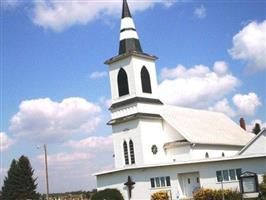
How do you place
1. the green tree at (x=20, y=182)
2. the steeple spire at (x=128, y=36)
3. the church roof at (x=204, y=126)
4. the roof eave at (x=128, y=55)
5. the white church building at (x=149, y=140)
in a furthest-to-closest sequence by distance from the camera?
the green tree at (x=20, y=182), the steeple spire at (x=128, y=36), the roof eave at (x=128, y=55), the church roof at (x=204, y=126), the white church building at (x=149, y=140)

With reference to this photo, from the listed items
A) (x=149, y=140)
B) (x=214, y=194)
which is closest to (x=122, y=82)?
(x=149, y=140)

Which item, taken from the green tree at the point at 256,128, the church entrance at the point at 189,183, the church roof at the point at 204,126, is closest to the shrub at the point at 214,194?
the church entrance at the point at 189,183

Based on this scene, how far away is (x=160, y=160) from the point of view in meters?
49.6

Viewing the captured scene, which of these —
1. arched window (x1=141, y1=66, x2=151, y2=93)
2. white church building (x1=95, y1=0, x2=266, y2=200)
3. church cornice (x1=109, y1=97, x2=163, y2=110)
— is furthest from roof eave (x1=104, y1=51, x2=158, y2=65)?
church cornice (x1=109, y1=97, x2=163, y2=110)

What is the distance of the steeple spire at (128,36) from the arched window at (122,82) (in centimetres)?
230

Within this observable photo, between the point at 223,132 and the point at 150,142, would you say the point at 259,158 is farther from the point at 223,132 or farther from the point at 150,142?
the point at 223,132

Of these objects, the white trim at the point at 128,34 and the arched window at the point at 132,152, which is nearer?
the arched window at the point at 132,152

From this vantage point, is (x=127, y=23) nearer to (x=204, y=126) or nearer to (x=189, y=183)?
(x=204, y=126)

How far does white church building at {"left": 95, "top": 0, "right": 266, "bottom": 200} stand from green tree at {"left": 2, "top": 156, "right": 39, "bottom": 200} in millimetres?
28992

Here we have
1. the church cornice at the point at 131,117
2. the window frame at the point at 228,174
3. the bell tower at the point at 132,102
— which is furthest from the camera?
the bell tower at the point at 132,102

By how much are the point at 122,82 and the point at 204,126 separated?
12103mm

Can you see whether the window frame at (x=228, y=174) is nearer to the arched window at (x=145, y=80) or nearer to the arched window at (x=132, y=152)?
the arched window at (x=132, y=152)

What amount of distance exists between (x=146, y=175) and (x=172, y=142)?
22.0ft

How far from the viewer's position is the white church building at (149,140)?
140ft
